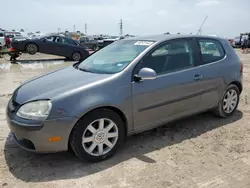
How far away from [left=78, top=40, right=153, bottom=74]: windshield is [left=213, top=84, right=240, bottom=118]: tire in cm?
178

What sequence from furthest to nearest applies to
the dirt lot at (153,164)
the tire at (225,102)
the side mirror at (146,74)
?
the tire at (225,102)
the side mirror at (146,74)
the dirt lot at (153,164)

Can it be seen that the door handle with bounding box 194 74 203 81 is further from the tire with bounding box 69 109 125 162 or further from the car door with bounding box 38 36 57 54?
the car door with bounding box 38 36 57 54

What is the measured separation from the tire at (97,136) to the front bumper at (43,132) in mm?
103

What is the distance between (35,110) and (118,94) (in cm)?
97

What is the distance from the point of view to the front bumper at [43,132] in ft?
9.62

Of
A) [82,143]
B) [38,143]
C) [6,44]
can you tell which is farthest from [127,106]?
[6,44]

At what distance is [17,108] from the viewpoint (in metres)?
3.14

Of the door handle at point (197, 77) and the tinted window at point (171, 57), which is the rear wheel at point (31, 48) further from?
the door handle at point (197, 77)

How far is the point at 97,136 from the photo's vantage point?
3.25 metres

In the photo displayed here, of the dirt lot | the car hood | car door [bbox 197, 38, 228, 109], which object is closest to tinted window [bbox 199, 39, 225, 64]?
car door [bbox 197, 38, 228, 109]

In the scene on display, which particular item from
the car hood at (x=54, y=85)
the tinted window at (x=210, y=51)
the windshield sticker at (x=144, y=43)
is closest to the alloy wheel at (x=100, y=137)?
the car hood at (x=54, y=85)

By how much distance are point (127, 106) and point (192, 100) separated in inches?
48.7

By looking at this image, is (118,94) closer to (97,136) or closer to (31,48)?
(97,136)

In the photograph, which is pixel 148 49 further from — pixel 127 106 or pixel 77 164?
pixel 77 164
